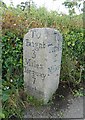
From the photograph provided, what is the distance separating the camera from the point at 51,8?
22.2 ft

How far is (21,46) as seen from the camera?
486 cm

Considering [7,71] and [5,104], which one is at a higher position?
[7,71]

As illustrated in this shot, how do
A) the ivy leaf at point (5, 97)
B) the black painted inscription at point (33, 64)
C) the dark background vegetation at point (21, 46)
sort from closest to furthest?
the ivy leaf at point (5, 97) < the dark background vegetation at point (21, 46) < the black painted inscription at point (33, 64)

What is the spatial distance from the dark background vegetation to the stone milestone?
0.28m

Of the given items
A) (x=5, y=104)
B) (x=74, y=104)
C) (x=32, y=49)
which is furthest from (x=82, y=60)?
(x=5, y=104)

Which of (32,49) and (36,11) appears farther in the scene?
(36,11)

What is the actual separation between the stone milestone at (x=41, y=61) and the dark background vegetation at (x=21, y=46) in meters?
0.28

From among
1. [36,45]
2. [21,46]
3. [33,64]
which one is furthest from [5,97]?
[21,46]

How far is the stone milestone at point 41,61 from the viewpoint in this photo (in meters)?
4.26

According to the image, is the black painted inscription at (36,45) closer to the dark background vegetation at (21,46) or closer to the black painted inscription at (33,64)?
the black painted inscription at (33,64)

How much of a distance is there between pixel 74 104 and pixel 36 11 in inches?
101

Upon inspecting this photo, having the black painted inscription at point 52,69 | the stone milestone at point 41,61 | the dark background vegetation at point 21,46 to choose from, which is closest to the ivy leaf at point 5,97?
the dark background vegetation at point 21,46

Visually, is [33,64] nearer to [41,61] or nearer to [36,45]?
[41,61]

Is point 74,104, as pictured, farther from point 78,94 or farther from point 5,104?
point 5,104
